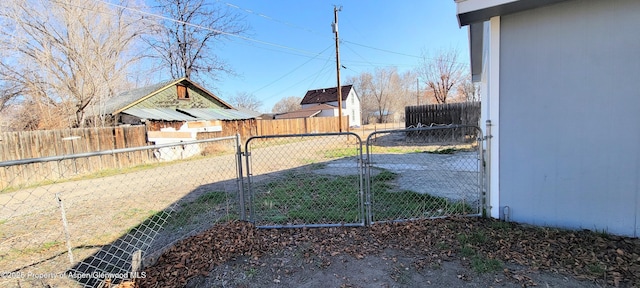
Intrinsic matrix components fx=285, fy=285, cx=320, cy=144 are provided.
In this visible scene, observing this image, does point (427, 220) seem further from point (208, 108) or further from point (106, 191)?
point (208, 108)

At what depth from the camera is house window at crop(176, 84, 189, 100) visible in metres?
17.8

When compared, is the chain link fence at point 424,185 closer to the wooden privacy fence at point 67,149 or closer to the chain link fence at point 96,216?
the chain link fence at point 96,216

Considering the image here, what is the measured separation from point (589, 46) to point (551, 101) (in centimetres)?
59

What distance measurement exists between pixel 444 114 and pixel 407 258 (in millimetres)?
12809

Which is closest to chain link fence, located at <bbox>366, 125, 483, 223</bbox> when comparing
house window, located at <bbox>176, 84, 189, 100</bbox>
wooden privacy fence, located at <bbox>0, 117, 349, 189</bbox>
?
wooden privacy fence, located at <bbox>0, 117, 349, 189</bbox>

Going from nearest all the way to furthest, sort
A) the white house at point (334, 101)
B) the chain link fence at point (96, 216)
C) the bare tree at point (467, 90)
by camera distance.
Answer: the chain link fence at point (96, 216) → the bare tree at point (467, 90) → the white house at point (334, 101)

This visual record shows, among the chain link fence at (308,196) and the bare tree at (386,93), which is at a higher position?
the bare tree at (386,93)

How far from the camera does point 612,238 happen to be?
277 centimetres

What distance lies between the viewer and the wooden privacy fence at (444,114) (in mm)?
13359

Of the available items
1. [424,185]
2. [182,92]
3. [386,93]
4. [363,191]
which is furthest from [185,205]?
[386,93]

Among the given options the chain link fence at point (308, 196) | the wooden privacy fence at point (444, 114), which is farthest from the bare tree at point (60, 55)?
the wooden privacy fence at point (444, 114)

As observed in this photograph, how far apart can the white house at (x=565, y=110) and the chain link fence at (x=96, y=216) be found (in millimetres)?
3208

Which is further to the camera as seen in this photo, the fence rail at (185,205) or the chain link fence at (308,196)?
the chain link fence at (308,196)

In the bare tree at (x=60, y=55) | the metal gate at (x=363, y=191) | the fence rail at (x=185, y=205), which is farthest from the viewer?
the bare tree at (x=60, y=55)
